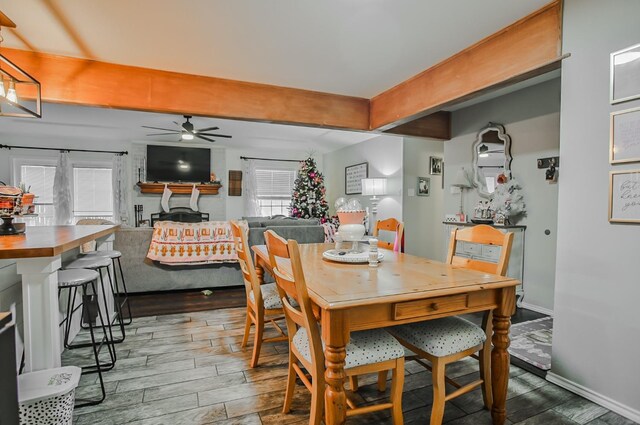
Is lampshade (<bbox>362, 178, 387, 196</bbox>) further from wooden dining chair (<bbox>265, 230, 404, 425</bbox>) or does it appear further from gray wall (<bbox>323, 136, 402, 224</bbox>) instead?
wooden dining chair (<bbox>265, 230, 404, 425</bbox>)

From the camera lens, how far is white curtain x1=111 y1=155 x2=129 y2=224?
23.1 feet

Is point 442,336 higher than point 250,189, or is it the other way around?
point 250,189

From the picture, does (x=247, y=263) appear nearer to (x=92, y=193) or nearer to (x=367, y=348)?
(x=367, y=348)

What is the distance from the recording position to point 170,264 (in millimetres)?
3830

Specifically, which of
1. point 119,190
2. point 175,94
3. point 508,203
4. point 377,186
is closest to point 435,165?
point 377,186

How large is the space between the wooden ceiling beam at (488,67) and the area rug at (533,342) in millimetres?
2006

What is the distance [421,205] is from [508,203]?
1.96 metres

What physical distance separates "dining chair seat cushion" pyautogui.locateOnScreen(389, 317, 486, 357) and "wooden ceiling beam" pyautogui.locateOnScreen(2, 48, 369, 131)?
2547 mm

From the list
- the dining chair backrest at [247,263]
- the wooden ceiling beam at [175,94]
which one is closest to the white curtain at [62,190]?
the wooden ceiling beam at [175,94]

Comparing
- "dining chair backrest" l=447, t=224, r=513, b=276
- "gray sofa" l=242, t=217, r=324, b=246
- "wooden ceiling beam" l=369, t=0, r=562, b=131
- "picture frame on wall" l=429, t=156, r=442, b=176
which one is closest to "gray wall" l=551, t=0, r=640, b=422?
"wooden ceiling beam" l=369, t=0, r=562, b=131

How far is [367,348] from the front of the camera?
143 cm

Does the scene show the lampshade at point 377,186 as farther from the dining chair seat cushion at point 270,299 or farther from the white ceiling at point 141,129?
the dining chair seat cushion at point 270,299

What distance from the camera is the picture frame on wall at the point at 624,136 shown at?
5.53 ft

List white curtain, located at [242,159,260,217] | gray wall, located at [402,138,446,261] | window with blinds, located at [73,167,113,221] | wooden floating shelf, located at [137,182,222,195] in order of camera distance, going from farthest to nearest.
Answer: white curtain, located at [242,159,260,217], wooden floating shelf, located at [137,182,222,195], window with blinds, located at [73,167,113,221], gray wall, located at [402,138,446,261]
